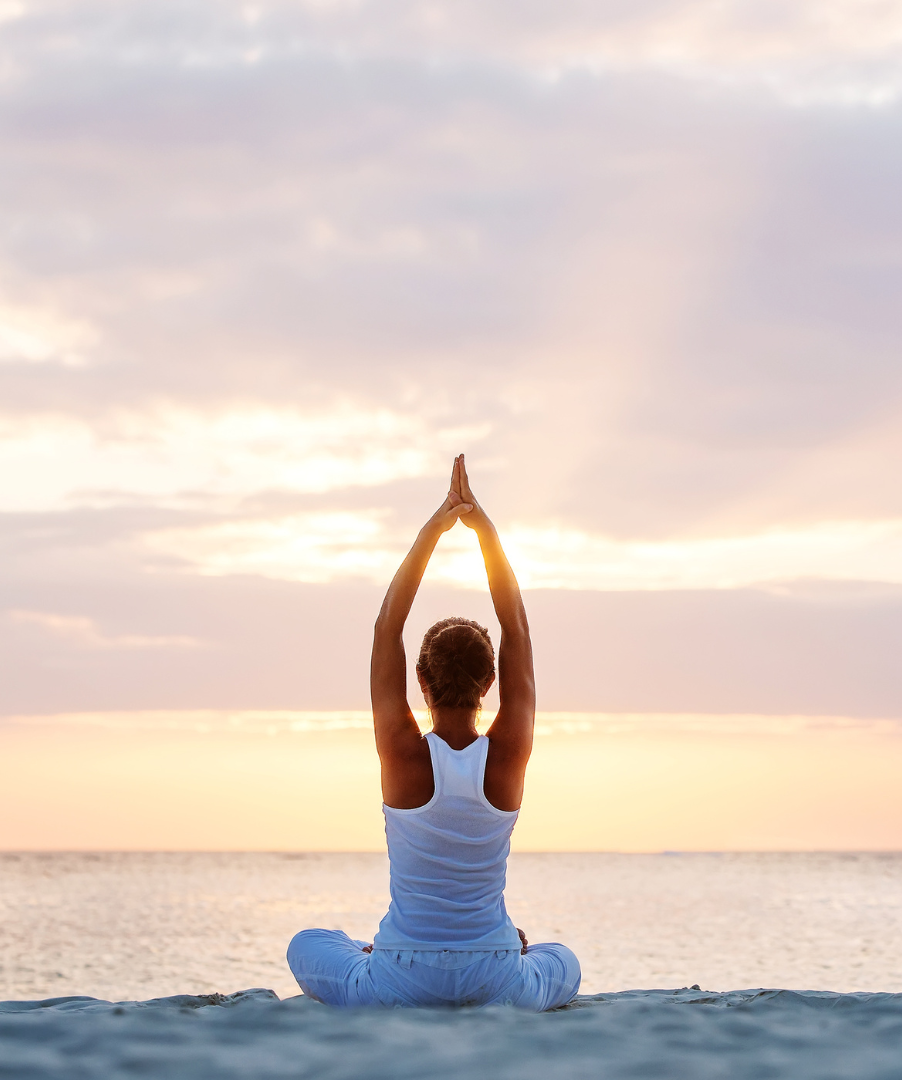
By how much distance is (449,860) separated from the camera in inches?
158

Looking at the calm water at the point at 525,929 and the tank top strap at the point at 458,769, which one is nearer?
the tank top strap at the point at 458,769

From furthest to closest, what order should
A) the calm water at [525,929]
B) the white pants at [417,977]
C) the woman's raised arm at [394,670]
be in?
the calm water at [525,929], the woman's raised arm at [394,670], the white pants at [417,977]

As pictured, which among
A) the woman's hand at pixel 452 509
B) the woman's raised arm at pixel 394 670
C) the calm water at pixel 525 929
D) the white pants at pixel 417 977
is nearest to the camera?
the white pants at pixel 417 977

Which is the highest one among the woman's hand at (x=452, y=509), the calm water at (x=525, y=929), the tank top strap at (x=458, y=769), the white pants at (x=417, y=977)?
the woman's hand at (x=452, y=509)

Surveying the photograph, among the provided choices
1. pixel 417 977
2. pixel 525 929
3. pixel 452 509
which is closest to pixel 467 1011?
pixel 417 977

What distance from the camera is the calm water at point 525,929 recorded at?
13727mm

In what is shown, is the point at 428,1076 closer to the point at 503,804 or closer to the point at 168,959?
the point at 503,804

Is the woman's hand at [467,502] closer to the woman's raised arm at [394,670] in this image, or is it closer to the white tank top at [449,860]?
the woman's raised arm at [394,670]

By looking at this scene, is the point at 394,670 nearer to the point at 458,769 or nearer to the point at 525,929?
the point at 458,769

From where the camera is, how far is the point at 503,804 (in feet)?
13.4

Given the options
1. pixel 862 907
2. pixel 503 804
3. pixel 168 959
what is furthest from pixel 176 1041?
pixel 862 907

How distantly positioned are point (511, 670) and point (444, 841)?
0.74 meters

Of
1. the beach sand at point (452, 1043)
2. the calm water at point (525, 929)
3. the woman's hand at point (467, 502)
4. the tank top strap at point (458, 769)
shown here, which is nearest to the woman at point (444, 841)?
the tank top strap at point (458, 769)

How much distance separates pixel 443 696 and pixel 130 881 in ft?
140
